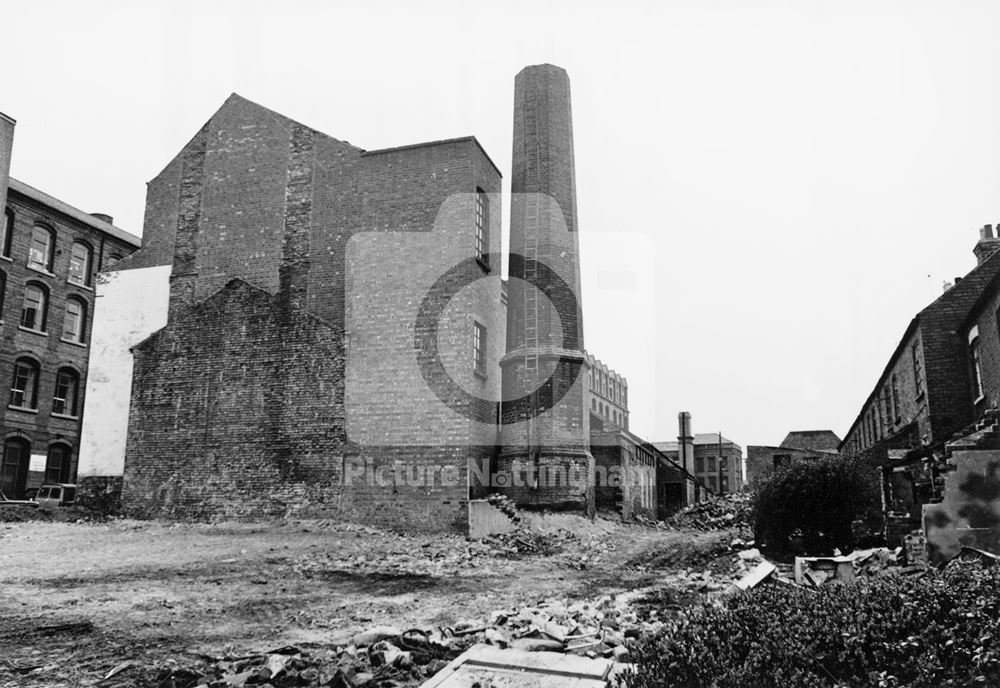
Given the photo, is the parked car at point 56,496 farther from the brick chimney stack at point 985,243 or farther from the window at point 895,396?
the brick chimney stack at point 985,243

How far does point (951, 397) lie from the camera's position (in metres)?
17.7

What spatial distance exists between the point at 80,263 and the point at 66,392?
5700mm

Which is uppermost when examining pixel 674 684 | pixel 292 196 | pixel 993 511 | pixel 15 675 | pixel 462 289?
pixel 292 196

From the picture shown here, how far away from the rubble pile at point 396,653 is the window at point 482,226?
1246cm

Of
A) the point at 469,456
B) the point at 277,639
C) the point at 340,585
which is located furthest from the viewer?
the point at 469,456

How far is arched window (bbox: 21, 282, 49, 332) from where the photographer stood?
30.8 meters

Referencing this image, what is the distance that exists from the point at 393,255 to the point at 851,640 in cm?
1528

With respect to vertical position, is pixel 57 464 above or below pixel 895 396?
below

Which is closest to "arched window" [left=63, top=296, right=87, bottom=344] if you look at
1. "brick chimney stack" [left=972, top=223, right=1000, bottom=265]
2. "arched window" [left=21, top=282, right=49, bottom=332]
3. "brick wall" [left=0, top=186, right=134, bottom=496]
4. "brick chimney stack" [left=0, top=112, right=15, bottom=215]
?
"brick wall" [left=0, top=186, right=134, bottom=496]

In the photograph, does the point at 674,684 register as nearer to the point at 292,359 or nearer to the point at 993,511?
the point at 993,511

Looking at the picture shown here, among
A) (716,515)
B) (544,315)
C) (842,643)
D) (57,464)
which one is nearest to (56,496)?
(57,464)

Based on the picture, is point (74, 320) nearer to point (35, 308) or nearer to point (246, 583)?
point (35, 308)

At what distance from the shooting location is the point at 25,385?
30266 millimetres

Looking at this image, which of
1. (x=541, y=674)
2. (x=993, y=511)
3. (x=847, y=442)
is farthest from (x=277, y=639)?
(x=847, y=442)
